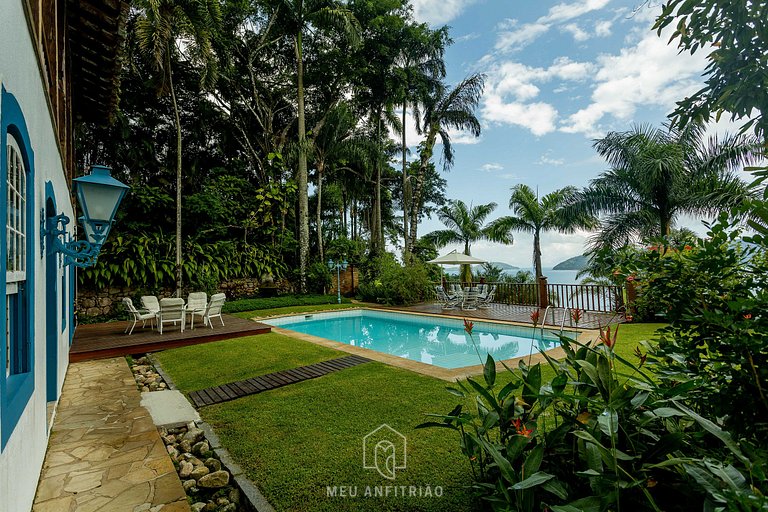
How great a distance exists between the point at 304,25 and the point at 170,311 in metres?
13.6

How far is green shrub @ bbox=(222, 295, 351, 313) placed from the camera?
42.7ft

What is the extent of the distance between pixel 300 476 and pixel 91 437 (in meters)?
2.39

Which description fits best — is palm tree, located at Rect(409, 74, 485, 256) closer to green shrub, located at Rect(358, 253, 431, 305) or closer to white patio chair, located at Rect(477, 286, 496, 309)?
green shrub, located at Rect(358, 253, 431, 305)

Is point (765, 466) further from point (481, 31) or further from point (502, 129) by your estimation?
point (502, 129)

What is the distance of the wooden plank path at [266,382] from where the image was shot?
4.43 meters

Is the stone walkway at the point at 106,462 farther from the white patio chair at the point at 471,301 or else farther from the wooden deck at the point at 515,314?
the white patio chair at the point at 471,301

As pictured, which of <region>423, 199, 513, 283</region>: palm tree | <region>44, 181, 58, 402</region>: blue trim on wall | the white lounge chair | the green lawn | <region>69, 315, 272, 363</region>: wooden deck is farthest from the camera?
<region>423, 199, 513, 283</region>: palm tree

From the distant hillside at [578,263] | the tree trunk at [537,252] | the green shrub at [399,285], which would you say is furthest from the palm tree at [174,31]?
the distant hillside at [578,263]

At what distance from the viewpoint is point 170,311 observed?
27.6ft

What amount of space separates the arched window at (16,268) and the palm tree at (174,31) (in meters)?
11.0

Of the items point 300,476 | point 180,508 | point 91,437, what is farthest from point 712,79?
point 91,437

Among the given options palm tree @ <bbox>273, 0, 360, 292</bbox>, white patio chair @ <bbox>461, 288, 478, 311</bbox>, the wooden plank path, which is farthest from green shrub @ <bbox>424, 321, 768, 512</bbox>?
palm tree @ <bbox>273, 0, 360, 292</bbox>

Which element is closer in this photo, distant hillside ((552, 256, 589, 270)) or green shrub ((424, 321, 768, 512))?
green shrub ((424, 321, 768, 512))

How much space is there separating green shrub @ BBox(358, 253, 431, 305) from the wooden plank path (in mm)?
8698
